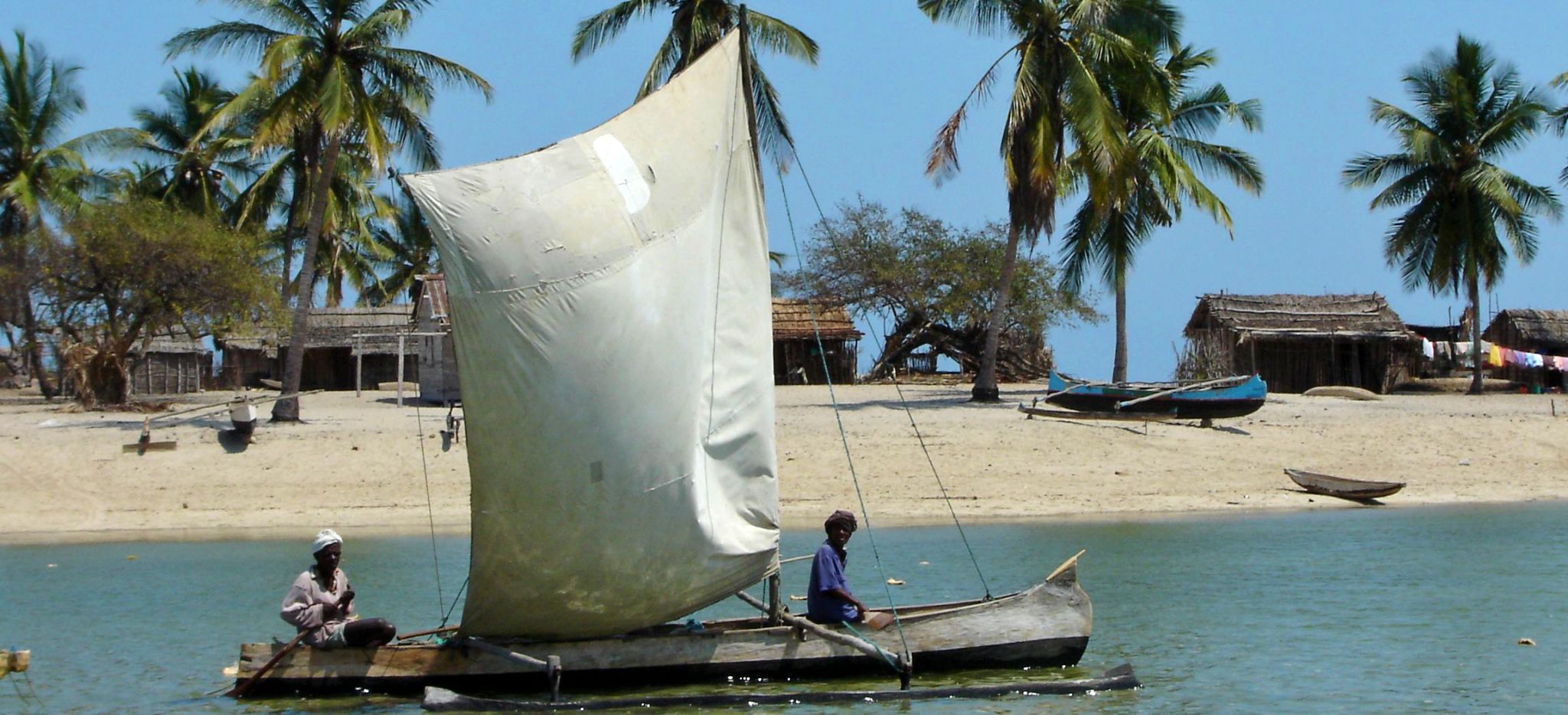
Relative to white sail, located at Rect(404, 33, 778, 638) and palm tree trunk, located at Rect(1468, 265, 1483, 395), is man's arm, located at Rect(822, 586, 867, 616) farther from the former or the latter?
palm tree trunk, located at Rect(1468, 265, 1483, 395)

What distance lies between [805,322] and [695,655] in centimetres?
3446

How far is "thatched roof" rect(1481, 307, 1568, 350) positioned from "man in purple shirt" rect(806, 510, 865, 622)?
132ft

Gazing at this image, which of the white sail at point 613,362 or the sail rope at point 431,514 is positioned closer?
the white sail at point 613,362

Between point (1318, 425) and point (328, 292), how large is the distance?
3901 centimetres

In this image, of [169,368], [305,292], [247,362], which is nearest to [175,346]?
[169,368]

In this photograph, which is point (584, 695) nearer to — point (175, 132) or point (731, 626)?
point (731, 626)

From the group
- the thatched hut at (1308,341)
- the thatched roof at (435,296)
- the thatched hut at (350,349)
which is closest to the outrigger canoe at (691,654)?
the thatched roof at (435,296)

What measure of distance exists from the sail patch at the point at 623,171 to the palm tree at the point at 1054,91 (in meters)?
20.5

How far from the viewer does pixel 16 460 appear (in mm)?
26094

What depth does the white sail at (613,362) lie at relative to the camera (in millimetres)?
11367

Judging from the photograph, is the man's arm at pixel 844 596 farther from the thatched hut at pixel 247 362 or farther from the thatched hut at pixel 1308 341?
the thatched hut at pixel 247 362

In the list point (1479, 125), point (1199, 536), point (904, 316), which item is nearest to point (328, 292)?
point (904, 316)

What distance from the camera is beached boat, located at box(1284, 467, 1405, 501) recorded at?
2500cm

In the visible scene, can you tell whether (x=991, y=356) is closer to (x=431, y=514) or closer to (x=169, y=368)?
(x=431, y=514)
